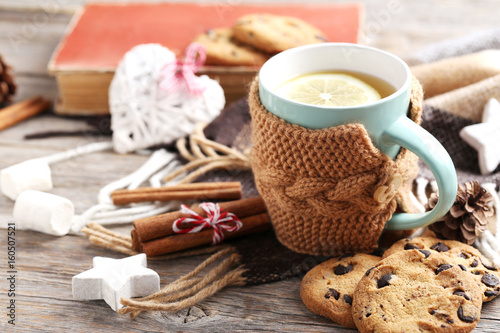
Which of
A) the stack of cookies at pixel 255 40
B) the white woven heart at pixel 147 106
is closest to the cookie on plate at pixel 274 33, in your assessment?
the stack of cookies at pixel 255 40

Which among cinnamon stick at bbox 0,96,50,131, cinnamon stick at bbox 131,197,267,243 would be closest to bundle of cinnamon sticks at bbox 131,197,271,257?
cinnamon stick at bbox 131,197,267,243

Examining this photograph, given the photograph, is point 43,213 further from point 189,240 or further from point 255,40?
point 255,40

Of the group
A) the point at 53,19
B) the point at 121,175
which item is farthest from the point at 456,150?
the point at 53,19

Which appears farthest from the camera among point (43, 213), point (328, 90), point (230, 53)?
point (230, 53)

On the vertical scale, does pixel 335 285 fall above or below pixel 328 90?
below

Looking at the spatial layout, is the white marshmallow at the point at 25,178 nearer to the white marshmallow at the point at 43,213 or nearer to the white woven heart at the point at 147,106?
the white marshmallow at the point at 43,213

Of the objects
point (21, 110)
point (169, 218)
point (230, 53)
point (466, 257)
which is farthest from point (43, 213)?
point (466, 257)
